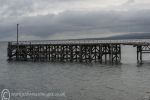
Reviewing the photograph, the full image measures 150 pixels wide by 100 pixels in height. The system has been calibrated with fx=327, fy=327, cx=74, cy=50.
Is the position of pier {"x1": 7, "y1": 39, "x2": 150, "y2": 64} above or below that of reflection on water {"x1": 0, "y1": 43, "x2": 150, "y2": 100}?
above

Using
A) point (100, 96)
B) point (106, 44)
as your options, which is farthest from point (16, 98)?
point (106, 44)

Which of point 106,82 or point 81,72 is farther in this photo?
point 81,72

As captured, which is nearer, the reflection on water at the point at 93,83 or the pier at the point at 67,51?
the reflection on water at the point at 93,83

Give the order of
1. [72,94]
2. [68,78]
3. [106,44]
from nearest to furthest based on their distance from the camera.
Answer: [72,94], [68,78], [106,44]

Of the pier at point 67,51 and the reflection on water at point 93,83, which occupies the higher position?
the pier at point 67,51

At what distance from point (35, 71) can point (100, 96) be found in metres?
23.0

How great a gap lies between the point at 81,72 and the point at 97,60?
684 inches

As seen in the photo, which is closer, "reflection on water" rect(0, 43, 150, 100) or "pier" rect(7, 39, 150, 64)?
"reflection on water" rect(0, 43, 150, 100)

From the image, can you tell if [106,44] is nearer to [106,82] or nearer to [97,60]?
[97,60]

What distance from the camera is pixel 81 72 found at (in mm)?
48906

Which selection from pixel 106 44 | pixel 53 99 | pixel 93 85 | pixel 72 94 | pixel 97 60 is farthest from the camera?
pixel 97 60

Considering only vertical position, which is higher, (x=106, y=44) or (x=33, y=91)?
(x=106, y=44)

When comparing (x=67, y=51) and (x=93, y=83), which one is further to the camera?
(x=67, y=51)

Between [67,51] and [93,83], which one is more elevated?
[67,51]
